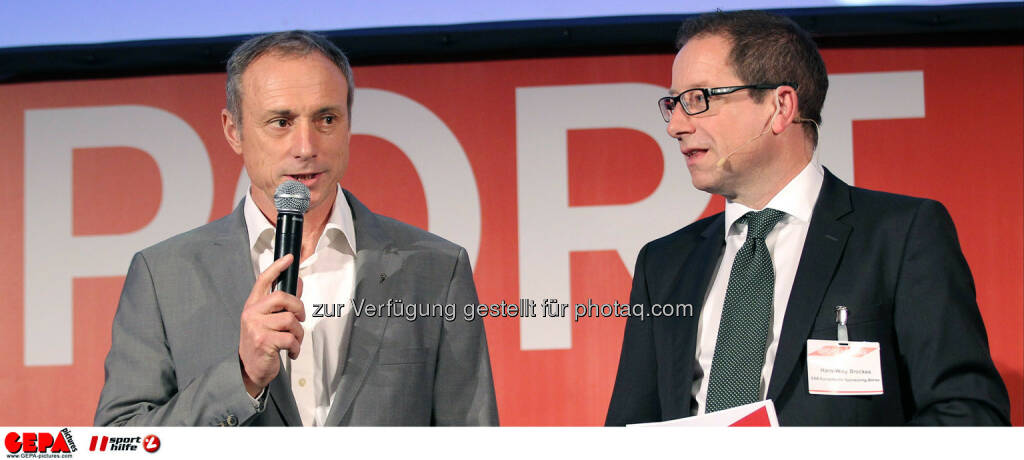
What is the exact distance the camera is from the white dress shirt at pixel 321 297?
236 centimetres

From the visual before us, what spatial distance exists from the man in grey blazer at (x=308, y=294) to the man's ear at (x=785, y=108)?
0.87m

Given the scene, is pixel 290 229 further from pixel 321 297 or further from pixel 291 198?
pixel 321 297

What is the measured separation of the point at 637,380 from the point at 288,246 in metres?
0.96

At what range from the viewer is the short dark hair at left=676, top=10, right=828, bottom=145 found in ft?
8.07

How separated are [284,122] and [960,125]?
2179 mm

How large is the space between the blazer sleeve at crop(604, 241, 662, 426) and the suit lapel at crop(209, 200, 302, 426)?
0.79 meters

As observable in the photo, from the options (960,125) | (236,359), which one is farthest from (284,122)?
(960,125)

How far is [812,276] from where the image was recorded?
7.38ft

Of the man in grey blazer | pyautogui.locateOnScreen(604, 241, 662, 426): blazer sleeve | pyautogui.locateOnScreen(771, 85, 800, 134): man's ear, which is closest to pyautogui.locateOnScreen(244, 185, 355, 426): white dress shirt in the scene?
the man in grey blazer

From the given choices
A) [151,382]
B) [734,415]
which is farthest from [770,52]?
[151,382]
